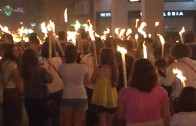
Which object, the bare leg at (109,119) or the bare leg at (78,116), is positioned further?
the bare leg at (109,119)

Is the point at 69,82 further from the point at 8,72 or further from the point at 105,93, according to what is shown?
the point at 8,72

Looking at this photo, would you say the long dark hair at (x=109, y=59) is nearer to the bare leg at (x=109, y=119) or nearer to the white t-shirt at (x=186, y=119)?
the bare leg at (x=109, y=119)

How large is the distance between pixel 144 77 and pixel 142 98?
0.89 feet

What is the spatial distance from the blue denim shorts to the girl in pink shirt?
2.68m

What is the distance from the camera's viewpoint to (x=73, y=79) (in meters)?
9.68

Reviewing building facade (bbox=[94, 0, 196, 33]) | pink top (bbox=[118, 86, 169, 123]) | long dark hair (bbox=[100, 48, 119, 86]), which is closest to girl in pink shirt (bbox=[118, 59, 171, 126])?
pink top (bbox=[118, 86, 169, 123])

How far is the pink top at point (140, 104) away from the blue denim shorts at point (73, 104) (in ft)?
8.91

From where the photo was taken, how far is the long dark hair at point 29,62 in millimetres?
9453

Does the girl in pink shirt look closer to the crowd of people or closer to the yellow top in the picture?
the crowd of people

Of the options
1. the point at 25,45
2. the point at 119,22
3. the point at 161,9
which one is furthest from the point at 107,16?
the point at 25,45

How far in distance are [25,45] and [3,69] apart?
198 inches

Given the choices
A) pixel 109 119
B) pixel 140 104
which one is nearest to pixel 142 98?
pixel 140 104

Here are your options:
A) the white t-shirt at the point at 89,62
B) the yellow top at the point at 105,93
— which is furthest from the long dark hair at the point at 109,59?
the white t-shirt at the point at 89,62

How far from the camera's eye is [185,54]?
880 centimetres
